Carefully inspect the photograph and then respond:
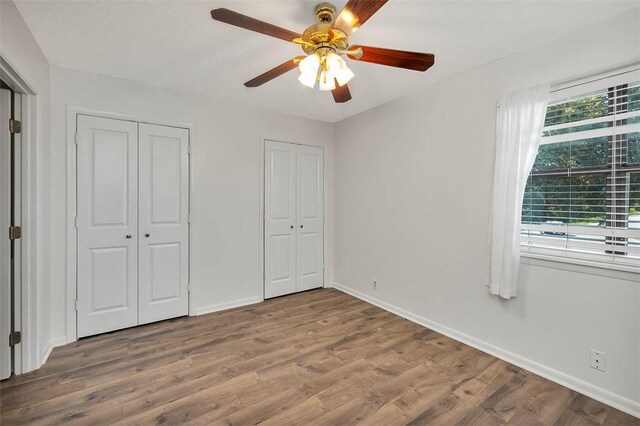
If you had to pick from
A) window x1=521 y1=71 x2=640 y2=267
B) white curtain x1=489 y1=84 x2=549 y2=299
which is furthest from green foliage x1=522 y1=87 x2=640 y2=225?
white curtain x1=489 y1=84 x2=549 y2=299

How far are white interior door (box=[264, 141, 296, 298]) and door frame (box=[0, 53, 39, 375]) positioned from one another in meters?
2.17

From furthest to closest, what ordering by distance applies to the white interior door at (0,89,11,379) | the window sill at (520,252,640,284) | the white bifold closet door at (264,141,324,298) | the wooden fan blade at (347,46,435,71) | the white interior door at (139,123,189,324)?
the white bifold closet door at (264,141,324,298) → the white interior door at (139,123,189,324) → the white interior door at (0,89,11,379) → the window sill at (520,252,640,284) → the wooden fan blade at (347,46,435,71)

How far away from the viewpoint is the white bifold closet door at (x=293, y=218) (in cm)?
389

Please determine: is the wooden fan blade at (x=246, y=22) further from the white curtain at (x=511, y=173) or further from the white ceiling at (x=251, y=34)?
the white curtain at (x=511, y=173)

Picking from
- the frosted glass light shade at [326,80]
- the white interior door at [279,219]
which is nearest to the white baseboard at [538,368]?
the white interior door at [279,219]

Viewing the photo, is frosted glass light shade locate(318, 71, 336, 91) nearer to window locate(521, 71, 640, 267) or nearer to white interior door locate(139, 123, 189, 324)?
window locate(521, 71, 640, 267)

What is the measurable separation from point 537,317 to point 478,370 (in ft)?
1.99

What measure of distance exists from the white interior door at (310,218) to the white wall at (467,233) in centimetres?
30

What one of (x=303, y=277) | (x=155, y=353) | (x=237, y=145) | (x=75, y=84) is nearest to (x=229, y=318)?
(x=155, y=353)

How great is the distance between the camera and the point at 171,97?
3154 millimetres

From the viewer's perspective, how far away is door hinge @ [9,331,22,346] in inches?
84.1

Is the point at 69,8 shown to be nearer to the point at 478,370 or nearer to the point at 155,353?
the point at 155,353

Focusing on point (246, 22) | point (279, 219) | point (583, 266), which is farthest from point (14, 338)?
point (583, 266)

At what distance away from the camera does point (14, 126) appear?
7.02 feet
